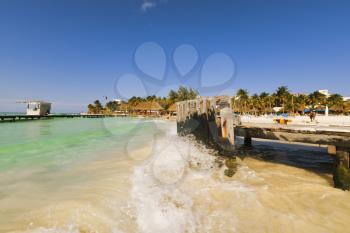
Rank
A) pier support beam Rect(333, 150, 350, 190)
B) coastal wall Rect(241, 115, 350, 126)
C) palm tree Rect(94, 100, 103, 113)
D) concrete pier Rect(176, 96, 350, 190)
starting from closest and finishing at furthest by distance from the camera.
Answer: pier support beam Rect(333, 150, 350, 190) → concrete pier Rect(176, 96, 350, 190) → coastal wall Rect(241, 115, 350, 126) → palm tree Rect(94, 100, 103, 113)

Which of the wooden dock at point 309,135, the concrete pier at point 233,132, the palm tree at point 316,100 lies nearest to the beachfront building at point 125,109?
the palm tree at point 316,100

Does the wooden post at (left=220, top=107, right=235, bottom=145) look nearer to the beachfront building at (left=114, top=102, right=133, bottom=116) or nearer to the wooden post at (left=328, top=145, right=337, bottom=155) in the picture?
the wooden post at (left=328, top=145, right=337, bottom=155)

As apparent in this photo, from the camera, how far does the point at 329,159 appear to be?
34.0 ft

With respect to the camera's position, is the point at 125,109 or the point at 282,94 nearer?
the point at 282,94

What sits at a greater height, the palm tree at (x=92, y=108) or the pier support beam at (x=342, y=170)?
the palm tree at (x=92, y=108)

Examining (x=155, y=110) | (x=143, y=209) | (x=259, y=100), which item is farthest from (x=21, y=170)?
(x=155, y=110)

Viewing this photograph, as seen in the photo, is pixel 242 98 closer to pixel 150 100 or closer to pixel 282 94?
pixel 282 94

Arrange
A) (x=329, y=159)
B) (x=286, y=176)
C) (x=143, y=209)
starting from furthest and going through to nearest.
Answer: (x=329, y=159), (x=286, y=176), (x=143, y=209)

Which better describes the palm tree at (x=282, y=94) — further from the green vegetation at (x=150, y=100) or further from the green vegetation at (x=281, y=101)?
the green vegetation at (x=150, y=100)

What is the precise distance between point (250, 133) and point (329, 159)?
3.93 metres

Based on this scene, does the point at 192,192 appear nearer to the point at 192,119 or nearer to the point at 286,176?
the point at 286,176

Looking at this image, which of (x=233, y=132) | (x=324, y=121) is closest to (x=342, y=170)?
(x=233, y=132)

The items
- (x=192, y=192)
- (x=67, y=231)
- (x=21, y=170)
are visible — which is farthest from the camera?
(x=21, y=170)

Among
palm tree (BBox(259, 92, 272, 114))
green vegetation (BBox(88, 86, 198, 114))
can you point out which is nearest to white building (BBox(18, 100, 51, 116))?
green vegetation (BBox(88, 86, 198, 114))
